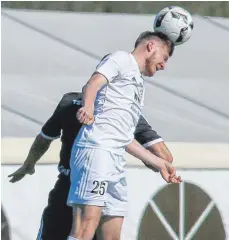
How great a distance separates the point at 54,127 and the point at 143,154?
0.56 m

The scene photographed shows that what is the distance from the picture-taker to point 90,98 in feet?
12.4

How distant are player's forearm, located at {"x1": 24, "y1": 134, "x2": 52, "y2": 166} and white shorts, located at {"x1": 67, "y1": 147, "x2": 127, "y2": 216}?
0.57m

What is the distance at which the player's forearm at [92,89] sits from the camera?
3.78 m

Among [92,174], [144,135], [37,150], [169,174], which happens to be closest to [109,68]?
[92,174]

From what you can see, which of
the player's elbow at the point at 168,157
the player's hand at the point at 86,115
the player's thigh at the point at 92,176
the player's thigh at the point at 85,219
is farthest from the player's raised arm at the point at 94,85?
the player's elbow at the point at 168,157

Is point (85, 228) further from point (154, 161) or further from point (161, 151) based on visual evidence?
point (161, 151)

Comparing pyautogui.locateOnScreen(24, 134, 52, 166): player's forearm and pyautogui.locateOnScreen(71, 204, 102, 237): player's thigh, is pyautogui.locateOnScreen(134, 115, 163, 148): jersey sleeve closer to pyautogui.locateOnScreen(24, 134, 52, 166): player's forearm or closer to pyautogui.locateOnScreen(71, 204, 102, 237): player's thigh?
pyautogui.locateOnScreen(24, 134, 52, 166): player's forearm

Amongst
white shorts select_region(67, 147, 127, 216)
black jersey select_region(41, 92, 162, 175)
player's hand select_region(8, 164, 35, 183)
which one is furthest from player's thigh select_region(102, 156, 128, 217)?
player's hand select_region(8, 164, 35, 183)

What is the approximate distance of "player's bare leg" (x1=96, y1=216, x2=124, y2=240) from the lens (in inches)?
168

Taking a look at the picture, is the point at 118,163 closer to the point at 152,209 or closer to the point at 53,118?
the point at 53,118

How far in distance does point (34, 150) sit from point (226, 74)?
1300 mm

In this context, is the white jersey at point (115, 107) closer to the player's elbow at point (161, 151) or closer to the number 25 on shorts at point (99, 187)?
the number 25 on shorts at point (99, 187)

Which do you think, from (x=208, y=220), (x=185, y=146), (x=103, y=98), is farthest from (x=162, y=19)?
(x=208, y=220)

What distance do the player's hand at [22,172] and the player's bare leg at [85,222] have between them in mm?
812
